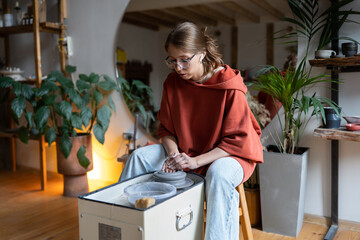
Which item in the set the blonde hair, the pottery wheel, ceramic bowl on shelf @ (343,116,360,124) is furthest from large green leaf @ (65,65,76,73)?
Answer: ceramic bowl on shelf @ (343,116,360,124)

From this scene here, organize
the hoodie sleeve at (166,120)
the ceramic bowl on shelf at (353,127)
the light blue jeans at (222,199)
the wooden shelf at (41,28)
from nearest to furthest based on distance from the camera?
the light blue jeans at (222,199) < the hoodie sleeve at (166,120) < the ceramic bowl on shelf at (353,127) < the wooden shelf at (41,28)

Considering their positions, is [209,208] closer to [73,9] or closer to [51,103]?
[51,103]

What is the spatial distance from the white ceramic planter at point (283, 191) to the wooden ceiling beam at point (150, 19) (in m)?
1.22

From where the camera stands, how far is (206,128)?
1.60 meters

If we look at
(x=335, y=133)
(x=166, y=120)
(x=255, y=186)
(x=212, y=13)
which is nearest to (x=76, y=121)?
(x=166, y=120)

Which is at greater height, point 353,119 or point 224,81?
point 224,81

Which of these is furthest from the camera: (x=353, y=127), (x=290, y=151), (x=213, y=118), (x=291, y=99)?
(x=290, y=151)

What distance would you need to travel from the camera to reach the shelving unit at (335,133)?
1.79 meters

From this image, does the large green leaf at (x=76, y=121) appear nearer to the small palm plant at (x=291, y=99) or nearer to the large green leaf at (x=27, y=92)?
the large green leaf at (x=27, y=92)

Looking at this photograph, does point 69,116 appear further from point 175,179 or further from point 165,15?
point 175,179

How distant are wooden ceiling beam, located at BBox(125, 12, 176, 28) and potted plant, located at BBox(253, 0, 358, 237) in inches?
34.8

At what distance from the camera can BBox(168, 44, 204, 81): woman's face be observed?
1496 mm

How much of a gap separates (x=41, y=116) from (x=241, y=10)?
157cm

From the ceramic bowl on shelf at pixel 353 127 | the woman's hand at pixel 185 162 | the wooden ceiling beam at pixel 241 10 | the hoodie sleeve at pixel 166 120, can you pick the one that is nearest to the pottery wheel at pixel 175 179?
the woman's hand at pixel 185 162
